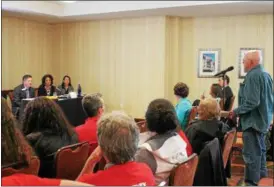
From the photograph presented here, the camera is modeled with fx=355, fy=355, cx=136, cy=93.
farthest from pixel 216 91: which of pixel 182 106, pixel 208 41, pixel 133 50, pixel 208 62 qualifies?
pixel 133 50

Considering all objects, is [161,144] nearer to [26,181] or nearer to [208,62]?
[26,181]

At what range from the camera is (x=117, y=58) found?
8.34 m

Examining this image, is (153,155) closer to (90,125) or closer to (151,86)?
(90,125)

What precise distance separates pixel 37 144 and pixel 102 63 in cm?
634

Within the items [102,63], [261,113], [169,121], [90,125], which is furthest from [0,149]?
[102,63]

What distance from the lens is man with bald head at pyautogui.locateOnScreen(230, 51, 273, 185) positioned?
346 centimetres

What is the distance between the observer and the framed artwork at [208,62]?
761cm

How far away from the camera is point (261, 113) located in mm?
3482

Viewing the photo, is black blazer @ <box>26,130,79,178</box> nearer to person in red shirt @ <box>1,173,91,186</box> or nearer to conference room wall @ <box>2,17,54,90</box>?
person in red shirt @ <box>1,173,91,186</box>

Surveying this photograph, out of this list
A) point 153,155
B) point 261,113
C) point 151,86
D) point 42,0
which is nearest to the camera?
point 153,155

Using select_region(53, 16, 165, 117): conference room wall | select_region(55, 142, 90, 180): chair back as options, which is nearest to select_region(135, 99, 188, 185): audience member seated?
select_region(55, 142, 90, 180): chair back

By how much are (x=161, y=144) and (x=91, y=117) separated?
3.81 ft

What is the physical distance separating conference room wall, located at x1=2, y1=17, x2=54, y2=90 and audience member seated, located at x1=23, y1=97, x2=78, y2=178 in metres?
5.78

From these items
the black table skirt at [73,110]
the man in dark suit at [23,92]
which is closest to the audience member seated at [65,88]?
the black table skirt at [73,110]
